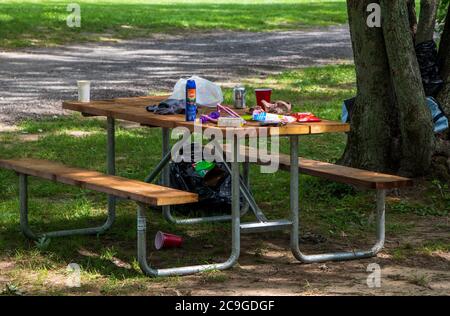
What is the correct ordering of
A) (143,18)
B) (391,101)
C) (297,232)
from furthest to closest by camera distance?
1. (143,18)
2. (391,101)
3. (297,232)

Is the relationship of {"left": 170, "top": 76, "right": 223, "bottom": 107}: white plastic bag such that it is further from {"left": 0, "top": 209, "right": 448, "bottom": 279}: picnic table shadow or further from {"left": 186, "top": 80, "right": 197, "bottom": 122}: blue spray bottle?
{"left": 0, "top": 209, "right": 448, "bottom": 279}: picnic table shadow

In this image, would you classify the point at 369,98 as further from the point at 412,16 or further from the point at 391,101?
the point at 412,16

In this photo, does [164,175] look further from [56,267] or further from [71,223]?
[56,267]

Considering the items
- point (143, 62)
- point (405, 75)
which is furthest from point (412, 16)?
point (143, 62)

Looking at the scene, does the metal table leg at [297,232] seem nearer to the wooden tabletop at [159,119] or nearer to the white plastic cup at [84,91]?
the wooden tabletop at [159,119]

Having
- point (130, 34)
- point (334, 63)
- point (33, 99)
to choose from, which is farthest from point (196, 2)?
point (33, 99)

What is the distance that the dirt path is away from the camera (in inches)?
547

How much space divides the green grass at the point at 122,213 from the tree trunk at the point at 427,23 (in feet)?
4.16

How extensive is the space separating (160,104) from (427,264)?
70.2 inches

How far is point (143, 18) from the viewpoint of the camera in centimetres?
2386

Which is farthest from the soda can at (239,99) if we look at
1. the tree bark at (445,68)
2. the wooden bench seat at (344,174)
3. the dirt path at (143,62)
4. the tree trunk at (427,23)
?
the dirt path at (143,62)

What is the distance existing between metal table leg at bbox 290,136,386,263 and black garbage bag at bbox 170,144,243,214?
1327 mm

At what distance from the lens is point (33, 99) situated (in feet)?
44.0

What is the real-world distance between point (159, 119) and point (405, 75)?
6.51 ft
